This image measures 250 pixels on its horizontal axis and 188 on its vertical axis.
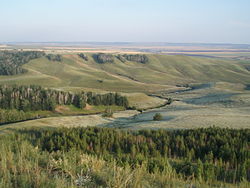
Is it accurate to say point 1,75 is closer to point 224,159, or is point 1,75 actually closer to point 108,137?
point 108,137

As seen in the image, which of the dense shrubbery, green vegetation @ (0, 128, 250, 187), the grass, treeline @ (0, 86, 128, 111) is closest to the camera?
the dense shrubbery

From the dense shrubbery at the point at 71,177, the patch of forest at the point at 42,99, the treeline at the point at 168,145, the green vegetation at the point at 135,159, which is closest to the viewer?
the dense shrubbery at the point at 71,177

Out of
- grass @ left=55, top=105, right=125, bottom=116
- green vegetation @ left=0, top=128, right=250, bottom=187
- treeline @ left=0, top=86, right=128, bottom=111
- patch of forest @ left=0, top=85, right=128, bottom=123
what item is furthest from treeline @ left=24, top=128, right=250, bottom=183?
treeline @ left=0, top=86, right=128, bottom=111

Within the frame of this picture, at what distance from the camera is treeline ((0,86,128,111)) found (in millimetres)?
97438

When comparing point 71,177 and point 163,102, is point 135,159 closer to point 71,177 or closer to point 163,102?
point 71,177

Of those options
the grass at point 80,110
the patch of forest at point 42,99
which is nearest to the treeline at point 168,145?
the grass at point 80,110

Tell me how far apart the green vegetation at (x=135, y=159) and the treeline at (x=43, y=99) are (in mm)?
63152

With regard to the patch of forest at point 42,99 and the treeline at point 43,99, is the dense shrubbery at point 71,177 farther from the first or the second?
the treeline at point 43,99

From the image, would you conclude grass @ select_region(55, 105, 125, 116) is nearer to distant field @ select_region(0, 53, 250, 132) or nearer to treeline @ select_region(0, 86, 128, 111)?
distant field @ select_region(0, 53, 250, 132)

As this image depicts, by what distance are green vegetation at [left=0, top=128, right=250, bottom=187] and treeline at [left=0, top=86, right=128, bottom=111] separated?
6315cm

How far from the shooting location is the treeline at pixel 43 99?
3836 inches

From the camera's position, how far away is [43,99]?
99375 mm

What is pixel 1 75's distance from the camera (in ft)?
610

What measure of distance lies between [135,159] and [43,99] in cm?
8562
